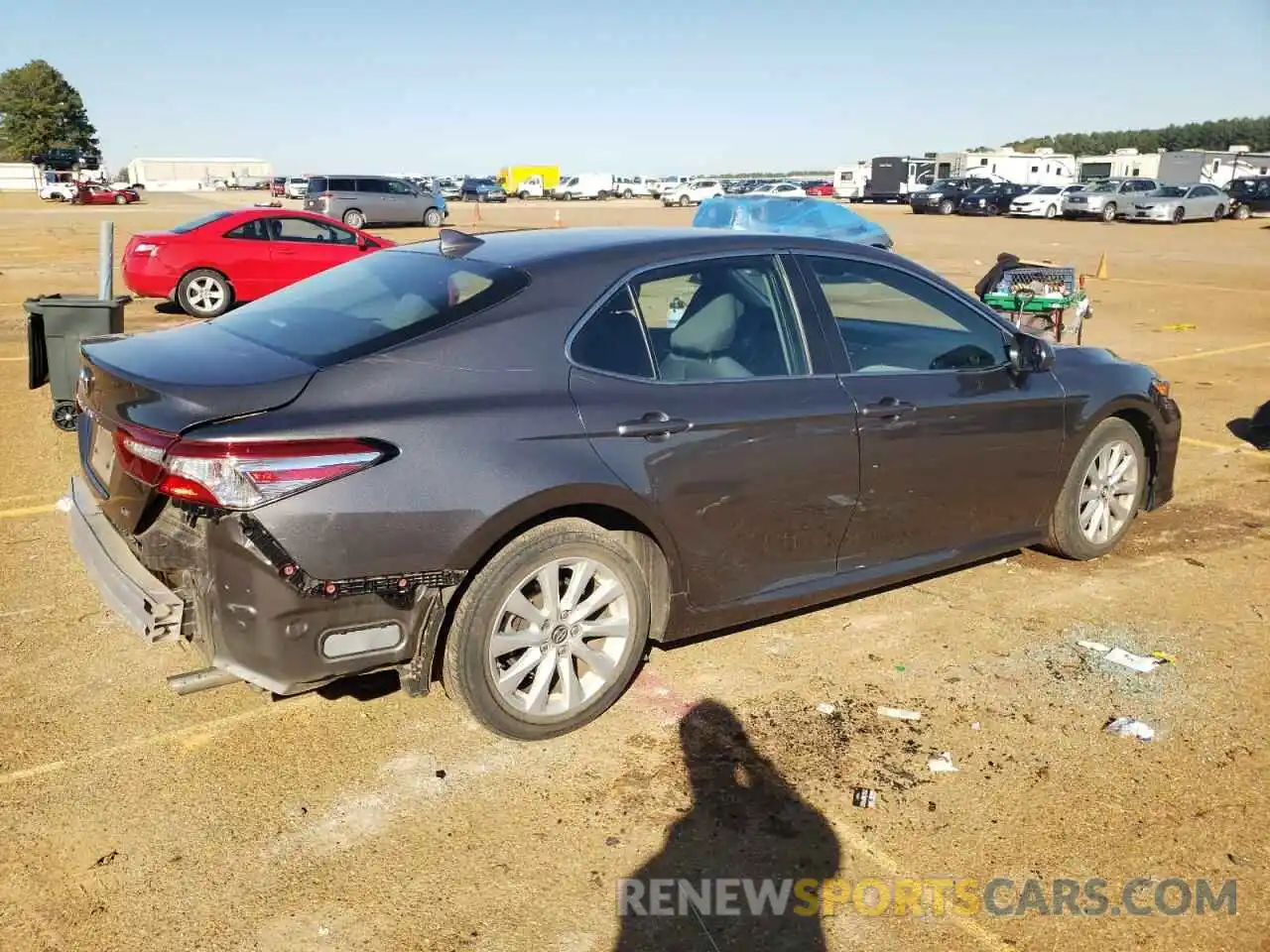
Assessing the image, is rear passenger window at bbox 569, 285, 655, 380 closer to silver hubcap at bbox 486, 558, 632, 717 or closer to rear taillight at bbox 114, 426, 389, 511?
silver hubcap at bbox 486, 558, 632, 717

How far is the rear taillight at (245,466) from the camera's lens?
2.85m

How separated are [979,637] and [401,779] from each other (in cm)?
246

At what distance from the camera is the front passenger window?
13.6 ft

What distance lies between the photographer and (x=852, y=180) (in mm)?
64750

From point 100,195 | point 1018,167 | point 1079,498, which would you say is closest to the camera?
point 1079,498

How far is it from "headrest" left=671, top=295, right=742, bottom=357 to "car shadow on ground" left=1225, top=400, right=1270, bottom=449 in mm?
5621

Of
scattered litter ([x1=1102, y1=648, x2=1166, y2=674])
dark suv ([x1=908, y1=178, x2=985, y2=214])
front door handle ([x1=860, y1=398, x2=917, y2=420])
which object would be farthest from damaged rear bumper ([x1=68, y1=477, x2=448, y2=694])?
dark suv ([x1=908, y1=178, x2=985, y2=214])

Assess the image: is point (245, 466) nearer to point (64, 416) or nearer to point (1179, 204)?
Answer: point (64, 416)

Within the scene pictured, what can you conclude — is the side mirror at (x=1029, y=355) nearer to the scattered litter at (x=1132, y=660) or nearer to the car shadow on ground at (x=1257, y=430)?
the scattered litter at (x=1132, y=660)

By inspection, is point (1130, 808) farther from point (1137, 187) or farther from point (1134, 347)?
point (1137, 187)

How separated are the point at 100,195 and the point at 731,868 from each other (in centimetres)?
5879

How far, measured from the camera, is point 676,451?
3.53 metres

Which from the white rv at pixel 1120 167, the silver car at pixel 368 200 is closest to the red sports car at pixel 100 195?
the silver car at pixel 368 200

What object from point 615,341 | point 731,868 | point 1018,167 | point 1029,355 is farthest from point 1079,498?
point 1018,167
